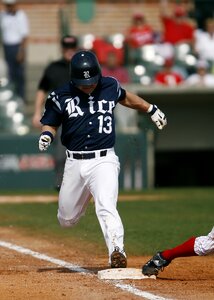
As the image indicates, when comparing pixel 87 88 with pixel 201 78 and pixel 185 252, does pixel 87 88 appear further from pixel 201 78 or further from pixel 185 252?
pixel 201 78

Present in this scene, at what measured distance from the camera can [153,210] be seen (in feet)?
46.1

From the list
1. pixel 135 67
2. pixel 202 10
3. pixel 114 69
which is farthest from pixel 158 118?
pixel 202 10

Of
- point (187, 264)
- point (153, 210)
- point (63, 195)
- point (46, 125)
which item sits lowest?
point (153, 210)

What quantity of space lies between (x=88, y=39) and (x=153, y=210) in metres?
6.94

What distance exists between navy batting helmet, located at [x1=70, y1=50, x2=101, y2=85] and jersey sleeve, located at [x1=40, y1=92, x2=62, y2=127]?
216 millimetres

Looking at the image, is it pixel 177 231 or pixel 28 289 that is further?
pixel 177 231

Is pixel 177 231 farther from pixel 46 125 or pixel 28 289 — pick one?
pixel 28 289

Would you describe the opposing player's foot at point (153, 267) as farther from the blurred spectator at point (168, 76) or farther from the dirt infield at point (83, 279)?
the blurred spectator at point (168, 76)

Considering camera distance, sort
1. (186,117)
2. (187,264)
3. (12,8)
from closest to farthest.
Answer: (187,264) → (12,8) → (186,117)

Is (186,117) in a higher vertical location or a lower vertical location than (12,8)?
lower

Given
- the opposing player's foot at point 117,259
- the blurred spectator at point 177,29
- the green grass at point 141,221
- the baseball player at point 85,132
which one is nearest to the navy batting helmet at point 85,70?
the baseball player at point 85,132

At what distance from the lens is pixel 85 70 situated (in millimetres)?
8062

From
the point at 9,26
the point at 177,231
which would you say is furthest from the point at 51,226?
the point at 9,26

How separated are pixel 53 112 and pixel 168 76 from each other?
11.2m
